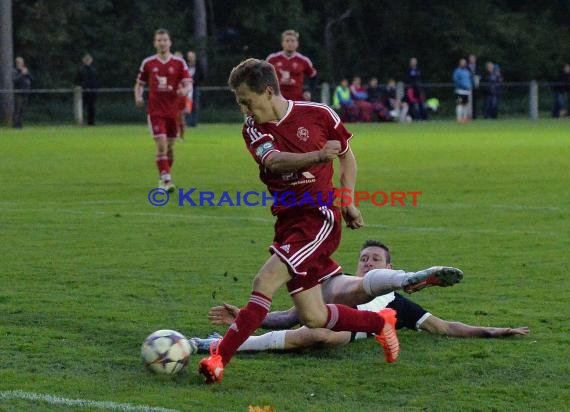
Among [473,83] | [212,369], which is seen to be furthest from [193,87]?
[212,369]

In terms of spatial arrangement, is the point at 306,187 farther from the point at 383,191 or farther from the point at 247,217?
the point at 383,191

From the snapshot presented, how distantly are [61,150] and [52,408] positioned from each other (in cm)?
2015

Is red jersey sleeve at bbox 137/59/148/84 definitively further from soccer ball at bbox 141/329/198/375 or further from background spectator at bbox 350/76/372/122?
background spectator at bbox 350/76/372/122

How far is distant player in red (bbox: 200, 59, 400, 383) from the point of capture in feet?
20.1

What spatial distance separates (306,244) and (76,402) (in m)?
1.42

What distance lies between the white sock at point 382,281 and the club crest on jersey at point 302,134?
869 mm

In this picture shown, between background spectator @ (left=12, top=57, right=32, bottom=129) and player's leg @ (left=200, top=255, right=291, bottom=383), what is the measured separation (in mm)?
32022

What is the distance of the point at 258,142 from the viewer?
6.24 meters

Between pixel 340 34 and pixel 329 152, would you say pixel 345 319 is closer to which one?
pixel 329 152

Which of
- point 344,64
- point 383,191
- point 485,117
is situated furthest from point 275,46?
point 383,191

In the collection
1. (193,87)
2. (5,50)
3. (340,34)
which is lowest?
(193,87)

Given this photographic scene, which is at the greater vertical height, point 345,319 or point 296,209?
point 296,209

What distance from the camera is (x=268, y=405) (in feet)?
18.2

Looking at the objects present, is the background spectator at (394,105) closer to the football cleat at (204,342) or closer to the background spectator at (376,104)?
the background spectator at (376,104)
